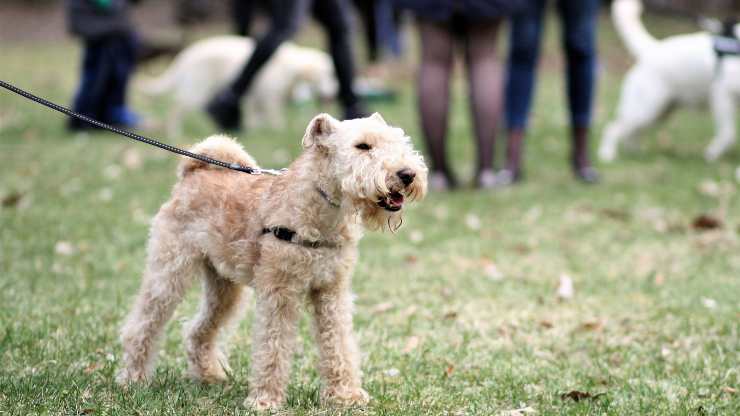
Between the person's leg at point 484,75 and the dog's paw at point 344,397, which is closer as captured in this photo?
the dog's paw at point 344,397

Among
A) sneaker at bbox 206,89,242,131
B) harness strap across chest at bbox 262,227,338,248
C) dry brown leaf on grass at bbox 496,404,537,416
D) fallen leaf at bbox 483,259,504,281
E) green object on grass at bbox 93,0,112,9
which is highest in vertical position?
green object on grass at bbox 93,0,112,9

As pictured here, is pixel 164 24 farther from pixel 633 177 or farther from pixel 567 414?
pixel 567 414

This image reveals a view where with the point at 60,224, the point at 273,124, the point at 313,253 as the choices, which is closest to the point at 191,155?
the point at 313,253

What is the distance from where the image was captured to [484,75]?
611 cm

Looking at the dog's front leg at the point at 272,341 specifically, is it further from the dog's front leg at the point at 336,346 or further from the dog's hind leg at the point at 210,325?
the dog's hind leg at the point at 210,325

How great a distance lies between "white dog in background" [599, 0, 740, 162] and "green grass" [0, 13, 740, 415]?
29 cm

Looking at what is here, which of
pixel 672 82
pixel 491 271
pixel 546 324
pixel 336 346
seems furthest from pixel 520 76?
pixel 336 346

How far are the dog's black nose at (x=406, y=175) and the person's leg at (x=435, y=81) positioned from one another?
361cm

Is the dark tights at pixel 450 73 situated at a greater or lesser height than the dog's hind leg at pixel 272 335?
greater

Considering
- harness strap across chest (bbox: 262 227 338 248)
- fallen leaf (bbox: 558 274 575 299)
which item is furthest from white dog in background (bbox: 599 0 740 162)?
harness strap across chest (bbox: 262 227 338 248)

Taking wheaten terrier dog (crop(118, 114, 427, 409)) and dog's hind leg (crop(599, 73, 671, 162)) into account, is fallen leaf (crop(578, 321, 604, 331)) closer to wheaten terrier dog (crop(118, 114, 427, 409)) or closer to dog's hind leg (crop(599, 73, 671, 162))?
wheaten terrier dog (crop(118, 114, 427, 409))

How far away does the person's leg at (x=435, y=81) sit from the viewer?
6078 millimetres

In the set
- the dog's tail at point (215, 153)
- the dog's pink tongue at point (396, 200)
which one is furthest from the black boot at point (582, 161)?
the dog's pink tongue at point (396, 200)

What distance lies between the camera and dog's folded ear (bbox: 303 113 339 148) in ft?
9.04
